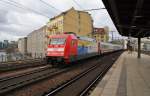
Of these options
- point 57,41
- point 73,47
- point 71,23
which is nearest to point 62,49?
point 57,41

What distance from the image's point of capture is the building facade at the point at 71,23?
80000 millimetres

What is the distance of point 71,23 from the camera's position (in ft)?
275

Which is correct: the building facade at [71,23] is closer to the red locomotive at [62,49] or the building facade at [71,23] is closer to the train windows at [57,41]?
the train windows at [57,41]

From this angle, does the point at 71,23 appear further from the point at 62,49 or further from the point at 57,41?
the point at 62,49

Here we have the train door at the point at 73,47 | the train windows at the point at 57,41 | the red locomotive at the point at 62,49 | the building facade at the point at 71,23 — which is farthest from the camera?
the building facade at the point at 71,23

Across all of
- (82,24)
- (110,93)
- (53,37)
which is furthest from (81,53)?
(82,24)

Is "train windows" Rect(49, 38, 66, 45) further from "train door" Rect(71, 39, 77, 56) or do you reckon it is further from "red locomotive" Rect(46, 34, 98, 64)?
"train door" Rect(71, 39, 77, 56)

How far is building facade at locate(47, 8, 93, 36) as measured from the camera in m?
80.0

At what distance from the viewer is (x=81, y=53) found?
28.6 m

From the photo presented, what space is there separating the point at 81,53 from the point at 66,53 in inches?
200

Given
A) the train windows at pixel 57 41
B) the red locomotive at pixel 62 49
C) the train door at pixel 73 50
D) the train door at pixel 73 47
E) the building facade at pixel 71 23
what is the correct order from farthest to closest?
1. the building facade at pixel 71 23
2. the train door at pixel 73 47
3. the train door at pixel 73 50
4. the train windows at pixel 57 41
5. the red locomotive at pixel 62 49

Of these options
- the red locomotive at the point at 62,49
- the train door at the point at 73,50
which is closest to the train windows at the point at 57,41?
the red locomotive at the point at 62,49

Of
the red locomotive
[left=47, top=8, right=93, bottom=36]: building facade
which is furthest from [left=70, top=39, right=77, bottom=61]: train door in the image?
[left=47, top=8, right=93, bottom=36]: building facade

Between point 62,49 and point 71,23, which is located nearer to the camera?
point 62,49
